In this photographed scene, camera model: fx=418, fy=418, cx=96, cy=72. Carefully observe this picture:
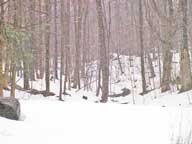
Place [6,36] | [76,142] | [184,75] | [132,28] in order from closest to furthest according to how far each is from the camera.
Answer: [76,142], [6,36], [184,75], [132,28]

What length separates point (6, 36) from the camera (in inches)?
330

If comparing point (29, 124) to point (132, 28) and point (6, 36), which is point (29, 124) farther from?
point (132, 28)

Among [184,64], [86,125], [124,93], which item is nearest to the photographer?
[86,125]

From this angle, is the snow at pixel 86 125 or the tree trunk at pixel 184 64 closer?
the snow at pixel 86 125

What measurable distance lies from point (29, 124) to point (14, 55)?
216 cm

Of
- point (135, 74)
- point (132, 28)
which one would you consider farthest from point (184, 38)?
point (132, 28)

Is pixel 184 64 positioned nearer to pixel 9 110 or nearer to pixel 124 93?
pixel 124 93

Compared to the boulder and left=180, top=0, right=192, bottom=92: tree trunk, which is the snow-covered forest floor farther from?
left=180, top=0, right=192, bottom=92: tree trunk

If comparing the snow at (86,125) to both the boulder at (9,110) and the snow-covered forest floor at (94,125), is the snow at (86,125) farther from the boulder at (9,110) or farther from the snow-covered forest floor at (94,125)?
the boulder at (9,110)

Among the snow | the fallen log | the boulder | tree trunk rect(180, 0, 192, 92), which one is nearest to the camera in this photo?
the snow

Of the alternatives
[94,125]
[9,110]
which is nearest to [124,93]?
[94,125]

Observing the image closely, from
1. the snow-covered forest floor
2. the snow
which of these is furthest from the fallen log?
the snow

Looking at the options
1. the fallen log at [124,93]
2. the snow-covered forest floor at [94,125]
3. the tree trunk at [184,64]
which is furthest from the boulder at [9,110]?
the fallen log at [124,93]

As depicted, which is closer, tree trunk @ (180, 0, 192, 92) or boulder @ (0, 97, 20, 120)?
boulder @ (0, 97, 20, 120)
